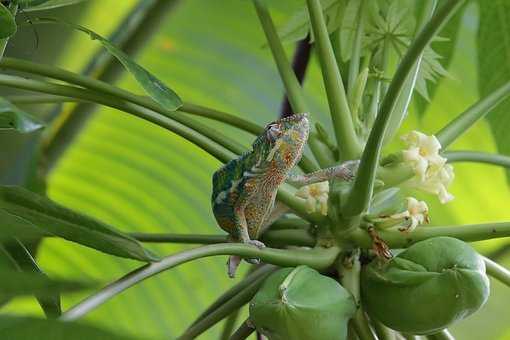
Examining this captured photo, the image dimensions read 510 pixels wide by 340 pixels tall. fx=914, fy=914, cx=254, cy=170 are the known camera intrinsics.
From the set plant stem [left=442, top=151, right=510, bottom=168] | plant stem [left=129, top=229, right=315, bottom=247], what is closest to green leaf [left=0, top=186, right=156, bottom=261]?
plant stem [left=129, top=229, right=315, bottom=247]

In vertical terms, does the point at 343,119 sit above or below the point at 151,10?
below

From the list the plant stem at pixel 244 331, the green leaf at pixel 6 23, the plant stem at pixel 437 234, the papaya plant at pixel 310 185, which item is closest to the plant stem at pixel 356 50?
the papaya plant at pixel 310 185

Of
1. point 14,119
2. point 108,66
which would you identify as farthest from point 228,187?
point 108,66

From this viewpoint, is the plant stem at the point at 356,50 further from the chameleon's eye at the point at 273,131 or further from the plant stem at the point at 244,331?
the plant stem at the point at 244,331

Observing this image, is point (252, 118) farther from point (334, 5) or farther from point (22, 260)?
point (22, 260)

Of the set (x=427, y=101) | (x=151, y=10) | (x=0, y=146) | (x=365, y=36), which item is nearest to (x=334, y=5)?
(x=365, y=36)

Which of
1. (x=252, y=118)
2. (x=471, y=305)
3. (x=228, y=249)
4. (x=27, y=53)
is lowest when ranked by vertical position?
(x=471, y=305)

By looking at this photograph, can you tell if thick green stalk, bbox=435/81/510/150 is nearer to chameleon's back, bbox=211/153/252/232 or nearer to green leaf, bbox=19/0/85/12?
chameleon's back, bbox=211/153/252/232
